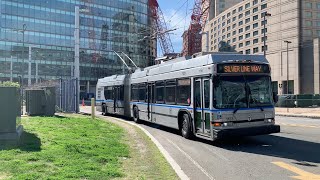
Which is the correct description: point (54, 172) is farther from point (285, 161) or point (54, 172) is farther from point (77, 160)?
point (285, 161)

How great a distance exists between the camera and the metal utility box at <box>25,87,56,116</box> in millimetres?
23250

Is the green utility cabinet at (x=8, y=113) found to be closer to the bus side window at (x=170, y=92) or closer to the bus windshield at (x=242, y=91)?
the bus windshield at (x=242, y=91)

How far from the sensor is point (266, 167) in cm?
876

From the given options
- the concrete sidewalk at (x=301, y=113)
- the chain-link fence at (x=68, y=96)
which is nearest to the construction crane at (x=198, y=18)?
the concrete sidewalk at (x=301, y=113)

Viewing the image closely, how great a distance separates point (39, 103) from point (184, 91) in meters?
12.2

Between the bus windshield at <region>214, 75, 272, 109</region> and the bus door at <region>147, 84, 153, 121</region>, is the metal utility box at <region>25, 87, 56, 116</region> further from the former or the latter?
the bus windshield at <region>214, 75, 272, 109</region>

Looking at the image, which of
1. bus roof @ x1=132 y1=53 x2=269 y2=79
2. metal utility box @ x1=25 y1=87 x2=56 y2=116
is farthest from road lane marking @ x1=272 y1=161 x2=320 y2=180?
metal utility box @ x1=25 y1=87 x2=56 y2=116

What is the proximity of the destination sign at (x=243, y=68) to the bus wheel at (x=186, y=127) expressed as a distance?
2.62 m

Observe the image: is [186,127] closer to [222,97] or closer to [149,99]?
[222,97]

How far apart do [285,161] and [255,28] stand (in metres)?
117

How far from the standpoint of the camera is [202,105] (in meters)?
12.8

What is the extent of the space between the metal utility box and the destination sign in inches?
568

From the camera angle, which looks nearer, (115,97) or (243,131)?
(243,131)

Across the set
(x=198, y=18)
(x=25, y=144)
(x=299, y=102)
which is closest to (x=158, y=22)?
(x=198, y=18)
